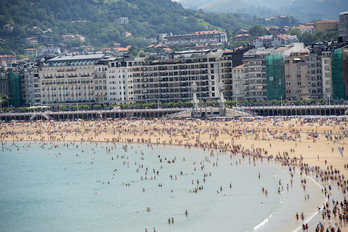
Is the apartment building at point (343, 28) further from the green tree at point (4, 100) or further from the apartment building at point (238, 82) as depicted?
the green tree at point (4, 100)

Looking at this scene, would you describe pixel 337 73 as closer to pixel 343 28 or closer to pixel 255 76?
pixel 255 76

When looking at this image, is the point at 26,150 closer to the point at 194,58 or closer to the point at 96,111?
the point at 96,111

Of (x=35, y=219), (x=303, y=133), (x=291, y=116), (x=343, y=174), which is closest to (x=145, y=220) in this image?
(x=35, y=219)

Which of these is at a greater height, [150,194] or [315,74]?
[315,74]

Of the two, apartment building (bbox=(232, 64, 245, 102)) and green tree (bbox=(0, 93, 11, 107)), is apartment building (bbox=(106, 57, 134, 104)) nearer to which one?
apartment building (bbox=(232, 64, 245, 102))

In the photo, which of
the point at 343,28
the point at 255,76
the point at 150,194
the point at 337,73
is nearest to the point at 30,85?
the point at 255,76

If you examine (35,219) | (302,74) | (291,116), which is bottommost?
(35,219)
